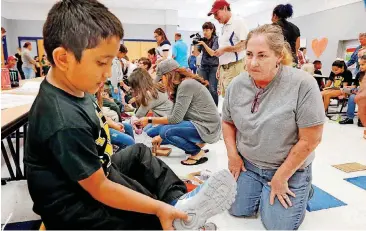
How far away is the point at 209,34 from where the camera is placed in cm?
379

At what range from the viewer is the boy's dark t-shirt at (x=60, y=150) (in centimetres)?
73

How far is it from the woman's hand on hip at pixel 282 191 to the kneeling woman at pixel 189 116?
3.42ft

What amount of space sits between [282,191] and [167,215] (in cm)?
76

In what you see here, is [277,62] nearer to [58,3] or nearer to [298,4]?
[58,3]

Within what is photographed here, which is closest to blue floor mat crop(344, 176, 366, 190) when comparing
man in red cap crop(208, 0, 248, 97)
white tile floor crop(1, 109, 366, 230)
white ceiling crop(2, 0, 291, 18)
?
white tile floor crop(1, 109, 366, 230)

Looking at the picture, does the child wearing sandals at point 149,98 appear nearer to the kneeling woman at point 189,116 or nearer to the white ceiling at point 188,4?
the kneeling woman at point 189,116

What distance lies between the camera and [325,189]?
1.95 metres

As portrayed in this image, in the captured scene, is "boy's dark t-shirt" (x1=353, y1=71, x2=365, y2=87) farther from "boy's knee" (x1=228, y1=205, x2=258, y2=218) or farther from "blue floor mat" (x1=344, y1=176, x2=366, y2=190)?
"boy's knee" (x1=228, y1=205, x2=258, y2=218)

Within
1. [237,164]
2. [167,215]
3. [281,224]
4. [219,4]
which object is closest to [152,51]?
[219,4]

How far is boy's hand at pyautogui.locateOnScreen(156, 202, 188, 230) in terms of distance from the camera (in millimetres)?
869

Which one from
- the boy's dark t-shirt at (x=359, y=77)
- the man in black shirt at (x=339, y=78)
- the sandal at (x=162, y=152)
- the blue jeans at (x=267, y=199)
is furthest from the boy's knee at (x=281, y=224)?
the man in black shirt at (x=339, y=78)

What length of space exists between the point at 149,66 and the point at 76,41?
4386 millimetres

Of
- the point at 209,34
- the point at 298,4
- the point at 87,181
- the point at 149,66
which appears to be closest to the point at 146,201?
the point at 87,181

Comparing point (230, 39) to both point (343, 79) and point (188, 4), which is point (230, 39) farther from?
point (188, 4)
